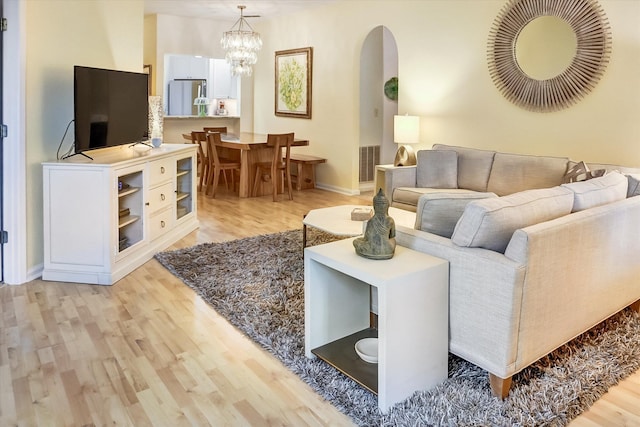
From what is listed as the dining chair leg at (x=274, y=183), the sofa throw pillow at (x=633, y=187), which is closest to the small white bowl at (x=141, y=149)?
the dining chair leg at (x=274, y=183)

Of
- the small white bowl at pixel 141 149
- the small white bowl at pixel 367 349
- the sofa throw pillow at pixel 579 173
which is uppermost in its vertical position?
the small white bowl at pixel 141 149

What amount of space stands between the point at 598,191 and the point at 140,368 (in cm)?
249

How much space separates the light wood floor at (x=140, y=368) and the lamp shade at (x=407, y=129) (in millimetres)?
3376

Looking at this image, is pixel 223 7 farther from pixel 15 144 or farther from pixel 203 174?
pixel 15 144

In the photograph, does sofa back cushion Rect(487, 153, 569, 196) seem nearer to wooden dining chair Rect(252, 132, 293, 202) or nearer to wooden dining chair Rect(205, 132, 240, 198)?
wooden dining chair Rect(252, 132, 293, 202)

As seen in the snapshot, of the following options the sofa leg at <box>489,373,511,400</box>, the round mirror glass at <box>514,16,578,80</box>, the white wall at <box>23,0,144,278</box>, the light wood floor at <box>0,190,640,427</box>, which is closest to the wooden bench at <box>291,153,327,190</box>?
the round mirror glass at <box>514,16,578,80</box>

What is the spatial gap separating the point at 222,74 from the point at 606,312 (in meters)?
8.15

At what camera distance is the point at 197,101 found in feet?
30.0

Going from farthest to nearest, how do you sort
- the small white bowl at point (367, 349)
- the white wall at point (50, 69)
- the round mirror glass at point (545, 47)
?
the round mirror glass at point (545, 47) < the white wall at point (50, 69) < the small white bowl at point (367, 349)

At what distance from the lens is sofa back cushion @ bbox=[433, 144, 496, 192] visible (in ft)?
16.5

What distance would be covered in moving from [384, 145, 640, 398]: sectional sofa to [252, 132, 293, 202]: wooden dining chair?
436 cm

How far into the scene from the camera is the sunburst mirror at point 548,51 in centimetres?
446

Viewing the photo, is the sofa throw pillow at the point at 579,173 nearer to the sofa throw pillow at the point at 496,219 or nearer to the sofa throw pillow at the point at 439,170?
the sofa throw pillow at the point at 439,170

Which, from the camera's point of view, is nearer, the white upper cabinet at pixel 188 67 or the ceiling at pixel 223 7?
the ceiling at pixel 223 7
